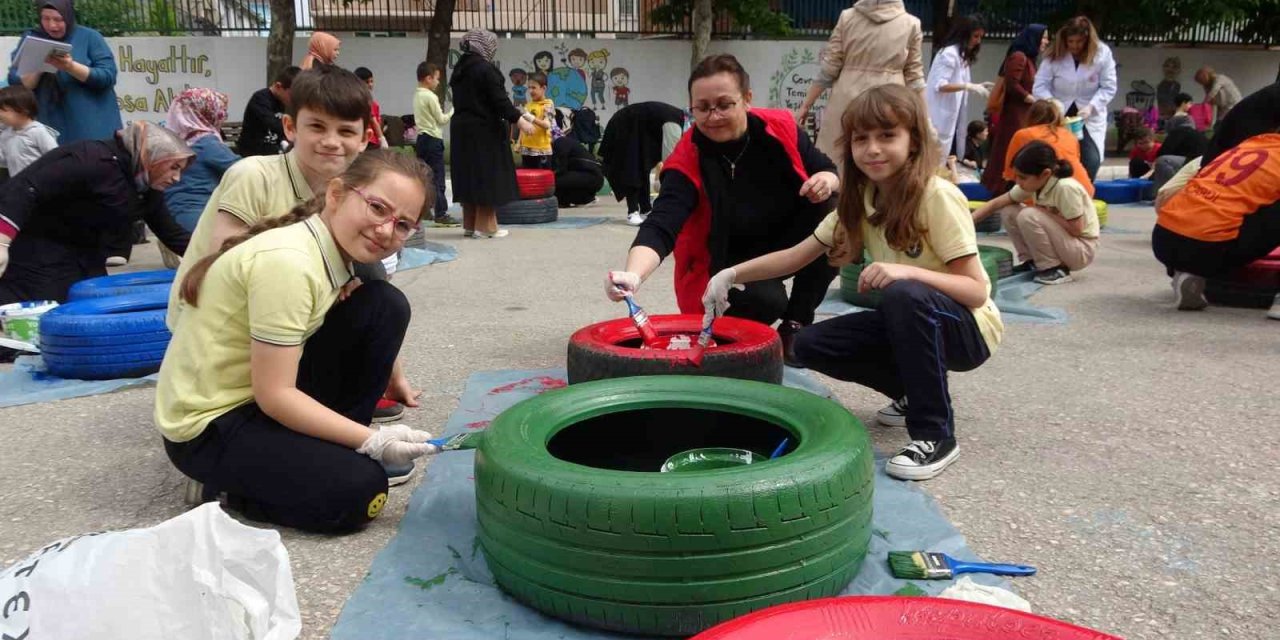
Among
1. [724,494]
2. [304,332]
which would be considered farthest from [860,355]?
[304,332]

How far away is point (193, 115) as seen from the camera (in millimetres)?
5672

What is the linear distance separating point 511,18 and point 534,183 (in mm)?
10396

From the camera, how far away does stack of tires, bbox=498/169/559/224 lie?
8883 mm

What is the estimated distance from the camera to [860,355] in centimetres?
287

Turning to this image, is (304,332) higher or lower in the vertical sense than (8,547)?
higher

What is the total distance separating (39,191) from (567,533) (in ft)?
11.0

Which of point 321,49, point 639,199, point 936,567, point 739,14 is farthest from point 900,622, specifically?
point 739,14

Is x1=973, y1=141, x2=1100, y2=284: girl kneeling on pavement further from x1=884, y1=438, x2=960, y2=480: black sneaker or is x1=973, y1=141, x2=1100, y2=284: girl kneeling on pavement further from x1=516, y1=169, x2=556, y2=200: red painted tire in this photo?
x1=516, y1=169, x2=556, y2=200: red painted tire

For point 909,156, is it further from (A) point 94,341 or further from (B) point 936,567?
(A) point 94,341

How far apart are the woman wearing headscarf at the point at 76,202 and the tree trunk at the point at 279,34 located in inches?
424

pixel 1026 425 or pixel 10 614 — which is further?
pixel 1026 425

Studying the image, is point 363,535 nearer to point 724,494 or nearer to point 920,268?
point 724,494

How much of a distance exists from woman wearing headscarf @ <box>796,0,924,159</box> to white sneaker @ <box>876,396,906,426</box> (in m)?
3.06

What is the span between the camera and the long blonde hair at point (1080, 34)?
7.24m
